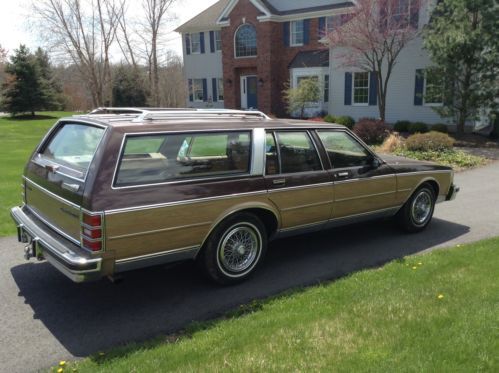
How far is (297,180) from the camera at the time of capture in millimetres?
5211

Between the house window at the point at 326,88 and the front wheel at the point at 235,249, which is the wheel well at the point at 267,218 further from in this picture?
the house window at the point at 326,88

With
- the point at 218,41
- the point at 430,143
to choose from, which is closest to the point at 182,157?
the point at 430,143

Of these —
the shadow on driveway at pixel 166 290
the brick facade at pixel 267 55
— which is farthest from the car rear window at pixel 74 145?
the brick facade at pixel 267 55

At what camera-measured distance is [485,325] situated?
376 centimetres

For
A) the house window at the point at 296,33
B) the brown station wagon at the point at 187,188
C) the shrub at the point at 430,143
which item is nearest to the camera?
the brown station wagon at the point at 187,188

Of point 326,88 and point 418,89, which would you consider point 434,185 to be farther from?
point 326,88

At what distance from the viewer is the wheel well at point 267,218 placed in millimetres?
5014

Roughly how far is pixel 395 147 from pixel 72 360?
13532mm

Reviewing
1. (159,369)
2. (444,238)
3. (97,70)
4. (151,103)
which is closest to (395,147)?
(444,238)

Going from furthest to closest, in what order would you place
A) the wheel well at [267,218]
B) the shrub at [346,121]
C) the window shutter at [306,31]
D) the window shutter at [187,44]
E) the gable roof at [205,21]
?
the window shutter at [187,44] → the gable roof at [205,21] → the window shutter at [306,31] → the shrub at [346,121] → the wheel well at [267,218]

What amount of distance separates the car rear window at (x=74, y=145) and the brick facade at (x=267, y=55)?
77.1ft

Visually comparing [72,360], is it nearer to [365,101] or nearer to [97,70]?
[365,101]

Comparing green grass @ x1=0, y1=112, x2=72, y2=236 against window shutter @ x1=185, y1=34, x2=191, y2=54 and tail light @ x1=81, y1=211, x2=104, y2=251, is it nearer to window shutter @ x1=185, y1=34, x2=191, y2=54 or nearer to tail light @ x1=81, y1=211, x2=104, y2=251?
tail light @ x1=81, y1=211, x2=104, y2=251

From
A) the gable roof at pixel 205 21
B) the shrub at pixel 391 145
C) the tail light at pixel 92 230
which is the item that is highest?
the gable roof at pixel 205 21
